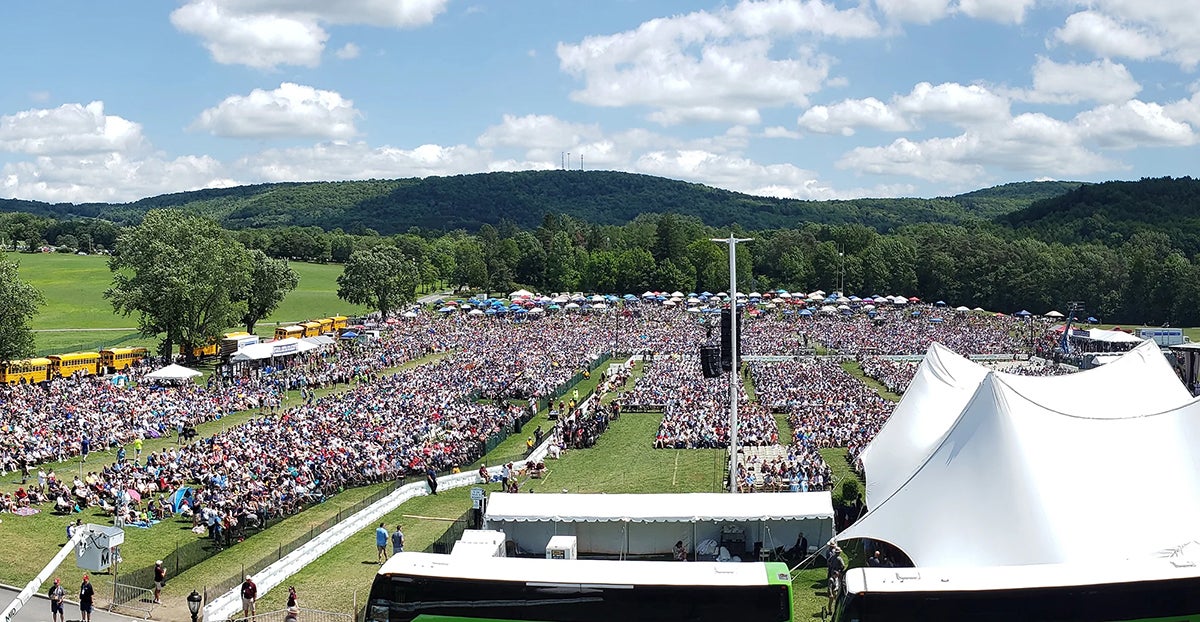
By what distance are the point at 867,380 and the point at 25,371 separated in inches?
1611

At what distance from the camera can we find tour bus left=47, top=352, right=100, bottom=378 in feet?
153

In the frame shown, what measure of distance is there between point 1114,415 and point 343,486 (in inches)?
753

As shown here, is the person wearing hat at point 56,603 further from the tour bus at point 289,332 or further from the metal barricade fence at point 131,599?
the tour bus at point 289,332

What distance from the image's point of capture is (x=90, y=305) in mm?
92125

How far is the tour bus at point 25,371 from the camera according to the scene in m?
44.4

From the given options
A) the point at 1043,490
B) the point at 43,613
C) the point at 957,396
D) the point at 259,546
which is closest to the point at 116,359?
the point at 259,546

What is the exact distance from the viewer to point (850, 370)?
5678 cm

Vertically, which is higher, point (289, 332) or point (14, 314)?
point (14, 314)

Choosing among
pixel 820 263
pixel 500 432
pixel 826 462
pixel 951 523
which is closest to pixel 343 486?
pixel 500 432

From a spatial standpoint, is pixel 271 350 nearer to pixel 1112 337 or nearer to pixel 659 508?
pixel 659 508

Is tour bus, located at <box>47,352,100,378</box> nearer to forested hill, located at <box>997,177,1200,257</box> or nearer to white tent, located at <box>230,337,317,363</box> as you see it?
white tent, located at <box>230,337,317,363</box>

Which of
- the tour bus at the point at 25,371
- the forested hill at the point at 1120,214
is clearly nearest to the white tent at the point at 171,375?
the tour bus at the point at 25,371

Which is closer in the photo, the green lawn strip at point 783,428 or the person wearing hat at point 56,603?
the person wearing hat at point 56,603

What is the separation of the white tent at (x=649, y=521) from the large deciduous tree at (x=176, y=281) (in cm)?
3773
